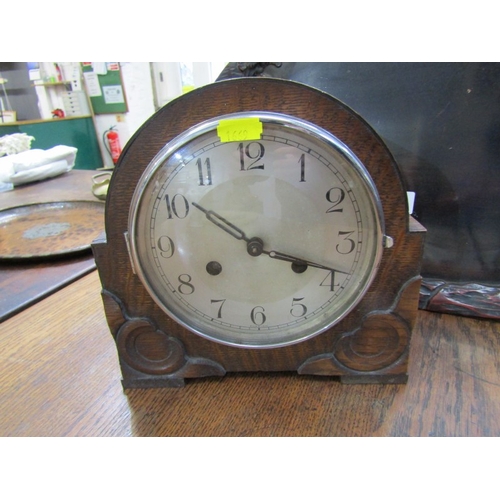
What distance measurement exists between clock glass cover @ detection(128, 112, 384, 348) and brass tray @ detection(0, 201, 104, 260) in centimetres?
58

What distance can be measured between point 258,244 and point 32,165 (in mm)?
1767

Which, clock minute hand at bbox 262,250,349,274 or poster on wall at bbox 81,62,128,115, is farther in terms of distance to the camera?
poster on wall at bbox 81,62,128,115

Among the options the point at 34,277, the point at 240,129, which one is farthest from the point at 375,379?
the point at 34,277

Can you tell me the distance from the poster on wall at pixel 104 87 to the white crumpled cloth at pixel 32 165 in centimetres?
222

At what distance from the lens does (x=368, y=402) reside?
1.89 feet

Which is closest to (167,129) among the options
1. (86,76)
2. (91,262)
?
(91,262)

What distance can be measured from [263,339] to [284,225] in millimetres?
195

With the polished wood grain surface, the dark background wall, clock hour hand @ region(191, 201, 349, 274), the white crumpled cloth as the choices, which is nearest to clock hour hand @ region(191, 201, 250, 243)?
clock hour hand @ region(191, 201, 349, 274)

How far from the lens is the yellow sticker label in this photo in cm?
49

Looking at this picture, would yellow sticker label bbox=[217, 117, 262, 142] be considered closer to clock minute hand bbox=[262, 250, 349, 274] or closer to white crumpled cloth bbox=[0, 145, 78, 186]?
clock minute hand bbox=[262, 250, 349, 274]

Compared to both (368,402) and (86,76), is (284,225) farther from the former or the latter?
(86,76)

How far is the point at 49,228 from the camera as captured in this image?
1178mm

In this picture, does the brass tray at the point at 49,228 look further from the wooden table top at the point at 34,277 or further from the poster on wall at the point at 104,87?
the poster on wall at the point at 104,87

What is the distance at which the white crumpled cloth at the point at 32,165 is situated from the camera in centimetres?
178
